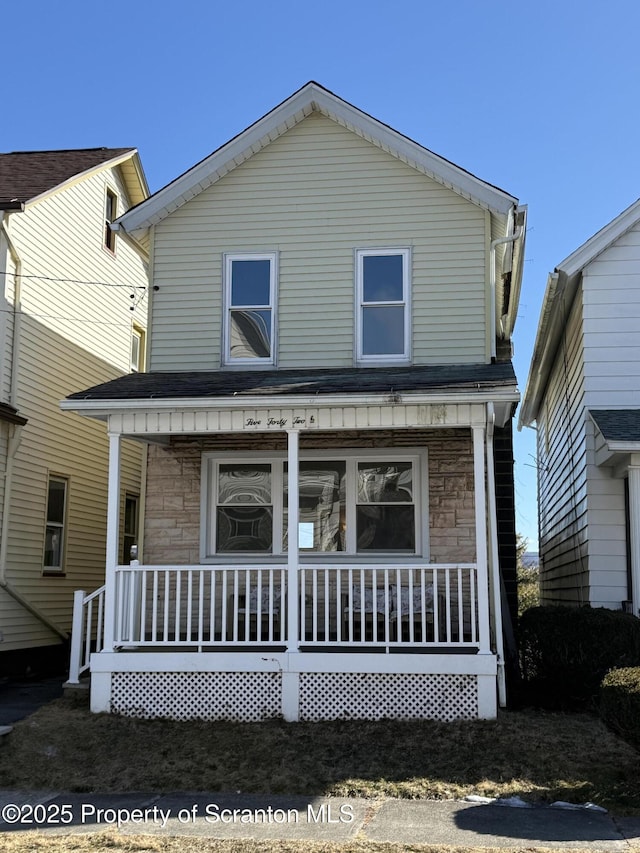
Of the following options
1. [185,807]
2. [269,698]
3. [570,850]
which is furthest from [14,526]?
[570,850]

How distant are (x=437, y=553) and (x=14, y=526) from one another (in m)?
6.28

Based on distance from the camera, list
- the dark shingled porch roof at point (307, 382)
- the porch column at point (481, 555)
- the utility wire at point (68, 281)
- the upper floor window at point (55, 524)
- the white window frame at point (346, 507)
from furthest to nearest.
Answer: the upper floor window at point (55, 524) → the utility wire at point (68, 281) → the white window frame at point (346, 507) → the dark shingled porch roof at point (307, 382) → the porch column at point (481, 555)

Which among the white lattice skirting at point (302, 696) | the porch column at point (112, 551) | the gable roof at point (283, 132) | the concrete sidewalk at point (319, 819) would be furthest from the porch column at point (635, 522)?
the porch column at point (112, 551)

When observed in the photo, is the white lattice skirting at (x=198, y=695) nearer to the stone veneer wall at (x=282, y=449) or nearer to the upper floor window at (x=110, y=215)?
the stone veneer wall at (x=282, y=449)

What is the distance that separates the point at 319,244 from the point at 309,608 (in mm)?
4900

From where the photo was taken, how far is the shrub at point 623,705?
694 cm

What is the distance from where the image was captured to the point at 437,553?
1170 centimetres

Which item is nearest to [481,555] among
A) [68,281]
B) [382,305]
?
[382,305]

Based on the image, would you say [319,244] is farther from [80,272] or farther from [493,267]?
[80,272]

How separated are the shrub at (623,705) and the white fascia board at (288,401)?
133 inches

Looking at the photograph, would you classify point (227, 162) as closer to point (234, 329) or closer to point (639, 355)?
point (234, 329)

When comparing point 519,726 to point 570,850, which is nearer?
point 570,850

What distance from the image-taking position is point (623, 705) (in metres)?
7.03

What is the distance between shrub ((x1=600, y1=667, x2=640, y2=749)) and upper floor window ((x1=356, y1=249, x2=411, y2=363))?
597 centimetres
